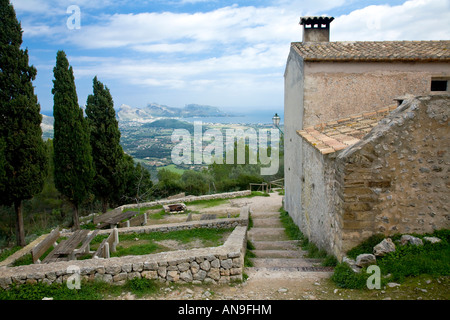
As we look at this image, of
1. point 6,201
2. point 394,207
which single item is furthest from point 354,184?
point 6,201

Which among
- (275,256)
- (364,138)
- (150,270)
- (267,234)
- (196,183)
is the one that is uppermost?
(364,138)

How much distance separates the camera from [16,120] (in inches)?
448

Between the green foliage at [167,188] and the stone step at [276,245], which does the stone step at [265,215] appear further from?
the green foliage at [167,188]

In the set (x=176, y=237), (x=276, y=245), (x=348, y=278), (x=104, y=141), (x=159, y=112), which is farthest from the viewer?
(x=159, y=112)

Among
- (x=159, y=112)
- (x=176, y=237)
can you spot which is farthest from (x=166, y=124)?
(x=176, y=237)

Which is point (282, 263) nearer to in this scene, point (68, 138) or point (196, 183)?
point (68, 138)

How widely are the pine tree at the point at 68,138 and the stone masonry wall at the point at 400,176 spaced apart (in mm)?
12036

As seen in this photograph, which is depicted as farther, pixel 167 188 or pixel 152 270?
pixel 167 188

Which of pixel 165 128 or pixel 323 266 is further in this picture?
pixel 165 128

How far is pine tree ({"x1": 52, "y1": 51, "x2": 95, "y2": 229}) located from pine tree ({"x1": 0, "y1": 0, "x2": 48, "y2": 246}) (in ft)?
6.00

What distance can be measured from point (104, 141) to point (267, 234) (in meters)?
10.8

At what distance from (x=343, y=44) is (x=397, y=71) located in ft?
6.59
